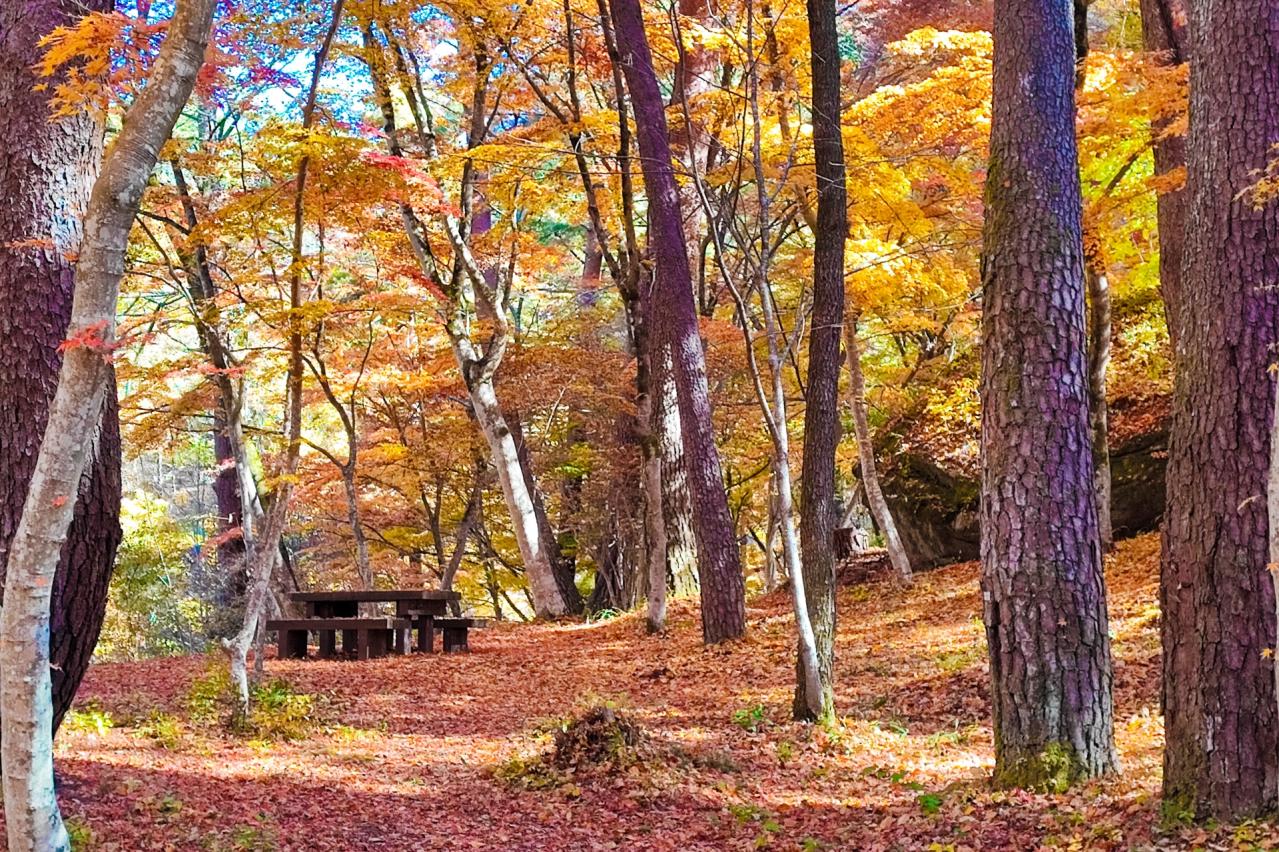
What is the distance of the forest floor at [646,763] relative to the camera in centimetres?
500

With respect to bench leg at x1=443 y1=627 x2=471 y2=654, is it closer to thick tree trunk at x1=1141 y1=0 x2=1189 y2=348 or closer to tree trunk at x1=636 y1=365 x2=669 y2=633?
tree trunk at x1=636 y1=365 x2=669 y2=633

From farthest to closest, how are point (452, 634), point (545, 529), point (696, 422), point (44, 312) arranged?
point (545, 529), point (452, 634), point (696, 422), point (44, 312)

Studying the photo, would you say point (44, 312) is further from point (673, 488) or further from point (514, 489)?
point (514, 489)

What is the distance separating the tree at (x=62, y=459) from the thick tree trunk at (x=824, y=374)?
4.49 metres

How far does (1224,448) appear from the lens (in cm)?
407

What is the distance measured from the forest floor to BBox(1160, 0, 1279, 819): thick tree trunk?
0.29 metres

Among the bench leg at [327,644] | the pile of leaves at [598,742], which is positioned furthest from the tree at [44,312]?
the bench leg at [327,644]

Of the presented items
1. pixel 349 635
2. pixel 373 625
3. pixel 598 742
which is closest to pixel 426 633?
pixel 373 625

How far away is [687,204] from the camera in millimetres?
14820

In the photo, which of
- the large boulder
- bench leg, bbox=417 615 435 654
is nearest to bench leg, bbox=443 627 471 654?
bench leg, bbox=417 615 435 654

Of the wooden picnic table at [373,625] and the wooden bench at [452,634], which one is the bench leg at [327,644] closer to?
the wooden picnic table at [373,625]

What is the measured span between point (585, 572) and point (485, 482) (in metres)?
5.55

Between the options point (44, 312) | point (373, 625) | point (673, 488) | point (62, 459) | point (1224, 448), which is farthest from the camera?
point (673, 488)

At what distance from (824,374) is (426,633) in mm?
6858
